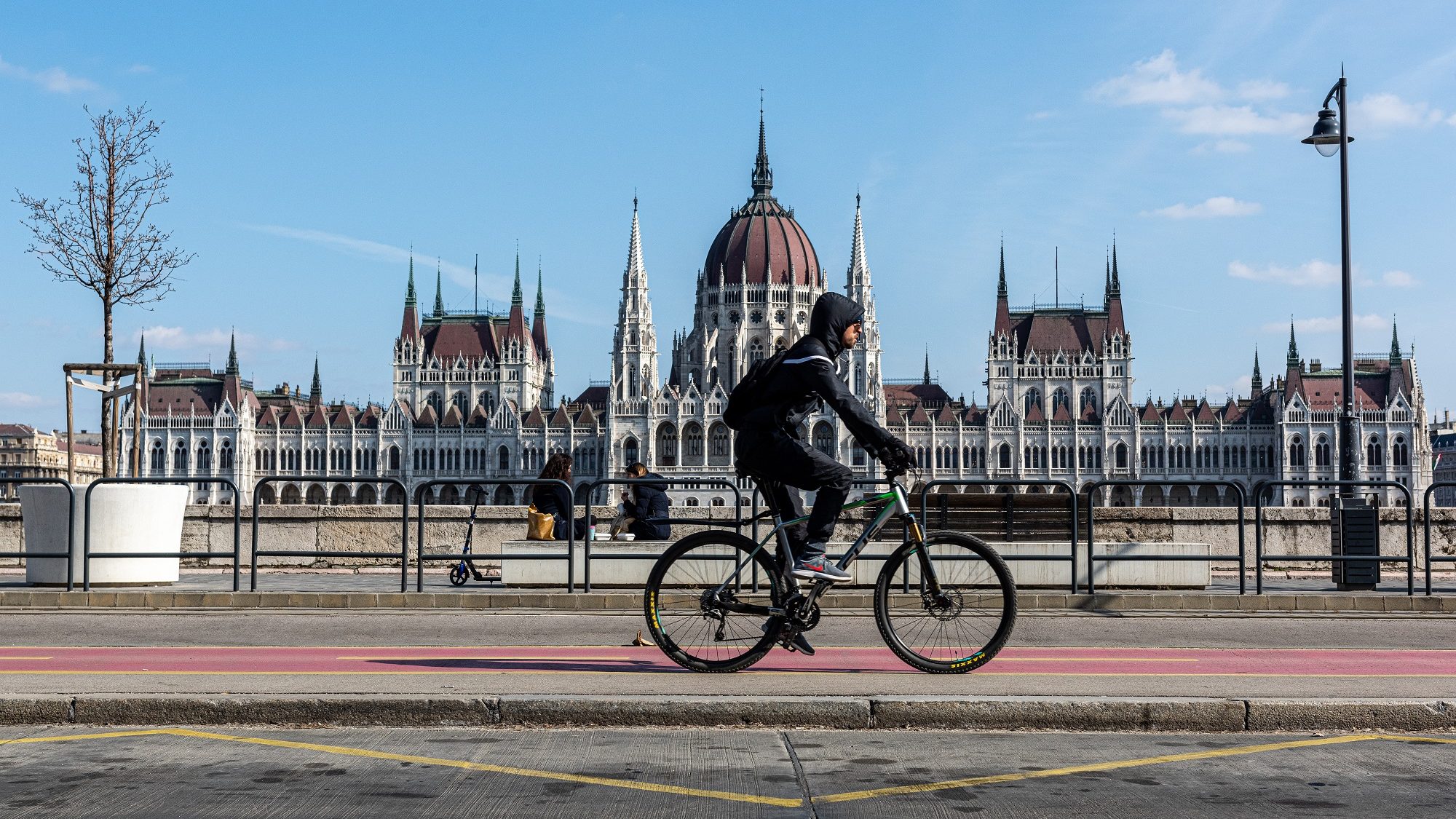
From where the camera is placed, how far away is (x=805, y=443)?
Result: 7129 millimetres

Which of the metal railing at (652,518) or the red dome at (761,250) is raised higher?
the red dome at (761,250)

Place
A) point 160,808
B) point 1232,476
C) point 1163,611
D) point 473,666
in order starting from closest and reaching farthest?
1. point 160,808
2. point 473,666
3. point 1163,611
4. point 1232,476

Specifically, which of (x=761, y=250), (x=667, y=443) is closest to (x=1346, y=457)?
(x=667, y=443)

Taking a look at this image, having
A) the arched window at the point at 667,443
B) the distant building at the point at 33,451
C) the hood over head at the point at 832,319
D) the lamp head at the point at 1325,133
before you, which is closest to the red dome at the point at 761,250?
the arched window at the point at 667,443

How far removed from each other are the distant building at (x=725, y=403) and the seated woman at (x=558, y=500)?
100441 millimetres

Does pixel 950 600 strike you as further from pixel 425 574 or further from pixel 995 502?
pixel 425 574

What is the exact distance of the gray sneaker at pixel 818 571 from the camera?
720 centimetres

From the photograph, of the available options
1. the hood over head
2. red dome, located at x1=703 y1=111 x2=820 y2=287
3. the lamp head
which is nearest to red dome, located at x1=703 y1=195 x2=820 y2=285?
red dome, located at x1=703 y1=111 x2=820 y2=287

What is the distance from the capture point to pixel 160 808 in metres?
4.71

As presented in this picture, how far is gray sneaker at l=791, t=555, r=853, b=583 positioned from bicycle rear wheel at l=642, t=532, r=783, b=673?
0.39 ft

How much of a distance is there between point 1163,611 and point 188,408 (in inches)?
5328

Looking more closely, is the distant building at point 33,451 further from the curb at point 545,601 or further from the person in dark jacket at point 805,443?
the person in dark jacket at point 805,443

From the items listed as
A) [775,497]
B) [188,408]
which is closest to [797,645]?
[775,497]

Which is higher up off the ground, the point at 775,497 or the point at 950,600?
the point at 775,497
